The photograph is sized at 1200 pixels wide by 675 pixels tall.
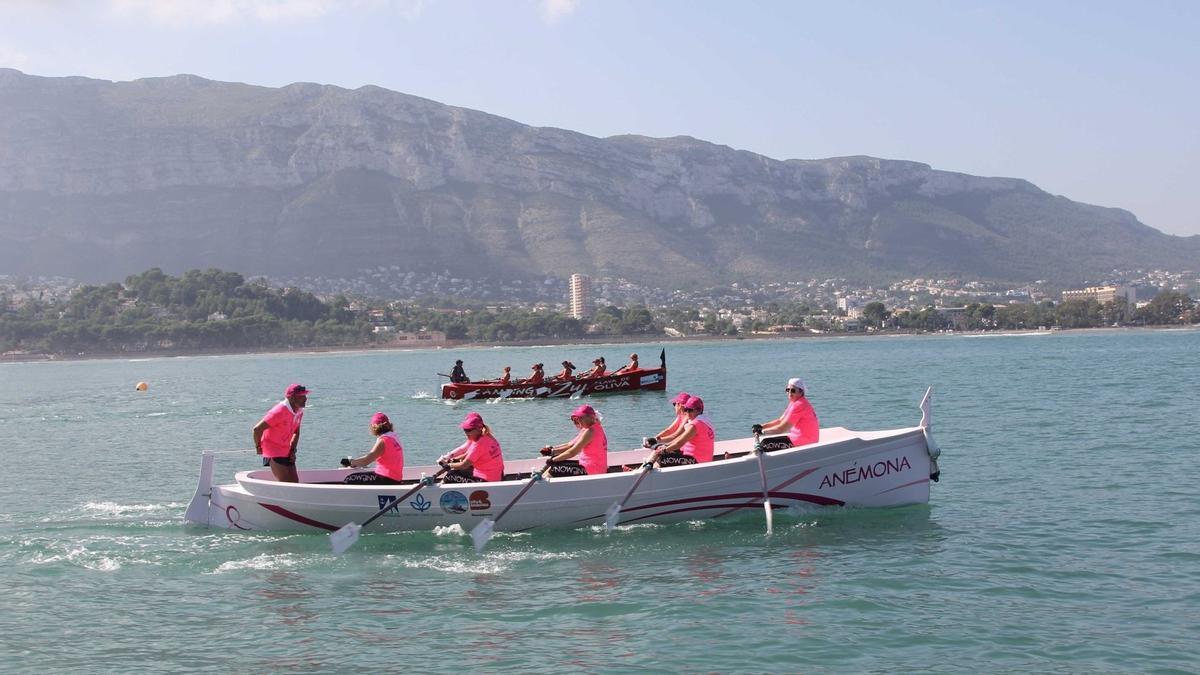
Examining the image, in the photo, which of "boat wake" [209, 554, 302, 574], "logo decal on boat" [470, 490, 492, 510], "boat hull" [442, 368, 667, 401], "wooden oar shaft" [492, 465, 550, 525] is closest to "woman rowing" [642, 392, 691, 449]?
"wooden oar shaft" [492, 465, 550, 525]

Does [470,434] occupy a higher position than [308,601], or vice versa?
[470,434]

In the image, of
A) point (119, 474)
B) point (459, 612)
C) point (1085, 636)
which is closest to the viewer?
point (1085, 636)

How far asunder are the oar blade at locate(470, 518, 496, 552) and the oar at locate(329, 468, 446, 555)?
47.0 inches

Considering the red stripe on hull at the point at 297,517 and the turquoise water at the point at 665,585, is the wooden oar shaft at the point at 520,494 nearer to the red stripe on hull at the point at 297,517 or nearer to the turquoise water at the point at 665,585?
the turquoise water at the point at 665,585

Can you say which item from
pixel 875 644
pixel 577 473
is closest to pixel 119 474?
pixel 577 473

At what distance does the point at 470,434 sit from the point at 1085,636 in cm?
980

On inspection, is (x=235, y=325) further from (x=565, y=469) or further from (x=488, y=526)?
(x=488, y=526)

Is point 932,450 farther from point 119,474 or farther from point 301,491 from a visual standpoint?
point 119,474

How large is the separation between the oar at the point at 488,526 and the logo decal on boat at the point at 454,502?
47cm

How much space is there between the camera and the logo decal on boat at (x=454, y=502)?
19219 mm

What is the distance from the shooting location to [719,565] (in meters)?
17.2

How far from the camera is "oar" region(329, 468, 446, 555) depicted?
1833cm

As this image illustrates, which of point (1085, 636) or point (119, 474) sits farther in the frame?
point (119, 474)

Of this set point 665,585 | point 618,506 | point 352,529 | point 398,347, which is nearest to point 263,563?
point 352,529
